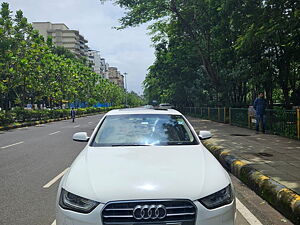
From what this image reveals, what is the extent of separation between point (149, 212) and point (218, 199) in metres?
0.67

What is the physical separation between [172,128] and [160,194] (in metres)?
1.85

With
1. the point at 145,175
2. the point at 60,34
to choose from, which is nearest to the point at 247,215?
the point at 145,175

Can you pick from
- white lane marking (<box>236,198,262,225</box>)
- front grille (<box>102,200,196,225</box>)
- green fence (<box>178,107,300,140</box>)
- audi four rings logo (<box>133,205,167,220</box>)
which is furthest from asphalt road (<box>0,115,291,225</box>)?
green fence (<box>178,107,300,140</box>)

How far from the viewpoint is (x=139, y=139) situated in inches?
160

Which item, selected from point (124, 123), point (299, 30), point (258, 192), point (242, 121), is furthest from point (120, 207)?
point (242, 121)

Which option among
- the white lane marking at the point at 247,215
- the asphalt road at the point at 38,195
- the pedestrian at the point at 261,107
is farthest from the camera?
the pedestrian at the point at 261,107

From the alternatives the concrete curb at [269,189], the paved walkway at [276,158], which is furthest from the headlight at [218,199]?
the paved walkway at [276,158]

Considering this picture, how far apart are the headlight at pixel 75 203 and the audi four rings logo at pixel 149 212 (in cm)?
35

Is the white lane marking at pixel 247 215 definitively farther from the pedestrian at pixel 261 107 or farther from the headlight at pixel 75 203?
the pedestrian at pixel 261 107

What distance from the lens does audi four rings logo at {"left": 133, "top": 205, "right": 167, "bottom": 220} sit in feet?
8.26

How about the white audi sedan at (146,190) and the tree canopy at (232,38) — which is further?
the tree canopy at (232,38)

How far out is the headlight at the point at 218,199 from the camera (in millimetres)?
2674

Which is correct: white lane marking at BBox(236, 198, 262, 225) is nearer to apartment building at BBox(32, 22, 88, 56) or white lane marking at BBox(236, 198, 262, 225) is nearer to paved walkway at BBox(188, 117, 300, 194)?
paved walkway at BBox(188, 117, 300, 194)

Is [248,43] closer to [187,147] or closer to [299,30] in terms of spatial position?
[299,30]
